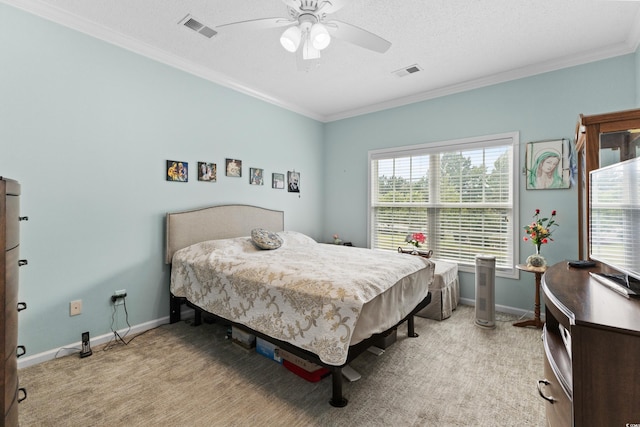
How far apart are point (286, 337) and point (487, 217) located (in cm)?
301

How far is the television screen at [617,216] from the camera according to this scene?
3.83 ft

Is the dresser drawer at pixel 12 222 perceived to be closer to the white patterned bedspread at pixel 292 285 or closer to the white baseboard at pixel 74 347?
the white patterned bedspread at pixel 292 285

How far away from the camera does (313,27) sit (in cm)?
186

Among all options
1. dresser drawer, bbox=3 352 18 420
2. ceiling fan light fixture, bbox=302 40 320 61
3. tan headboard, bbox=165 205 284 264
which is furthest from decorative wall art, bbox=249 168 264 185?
dresser drawer, bbox=3 352 18 420

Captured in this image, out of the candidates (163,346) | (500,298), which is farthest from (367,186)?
(163,346)

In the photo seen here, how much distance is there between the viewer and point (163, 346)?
2.59 m

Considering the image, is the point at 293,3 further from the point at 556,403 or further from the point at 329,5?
the point at 556,403

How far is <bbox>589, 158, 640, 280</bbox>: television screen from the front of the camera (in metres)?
1.17

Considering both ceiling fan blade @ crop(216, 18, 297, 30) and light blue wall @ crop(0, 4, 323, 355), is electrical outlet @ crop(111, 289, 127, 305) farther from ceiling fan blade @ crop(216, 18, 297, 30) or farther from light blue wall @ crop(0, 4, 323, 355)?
ceiling fan blade @ crop(216, 18, 297, 30)

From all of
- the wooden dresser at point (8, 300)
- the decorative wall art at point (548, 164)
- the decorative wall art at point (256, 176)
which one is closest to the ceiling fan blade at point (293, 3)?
the wooden dresser at point (8, 300)

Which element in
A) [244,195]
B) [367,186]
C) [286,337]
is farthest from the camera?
[367,186]

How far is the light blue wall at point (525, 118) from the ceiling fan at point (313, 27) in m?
2.20

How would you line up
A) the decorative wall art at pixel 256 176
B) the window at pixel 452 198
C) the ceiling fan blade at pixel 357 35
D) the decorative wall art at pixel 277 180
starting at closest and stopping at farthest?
1. the ceiling fan blade at pixel 357 35
2. the window at pixel 452 198
3. the decorative wall art at pixel 256 176
4. the decorative wall art at pixel 277 180

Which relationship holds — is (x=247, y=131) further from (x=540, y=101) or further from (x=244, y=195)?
(x=540, y=101)
